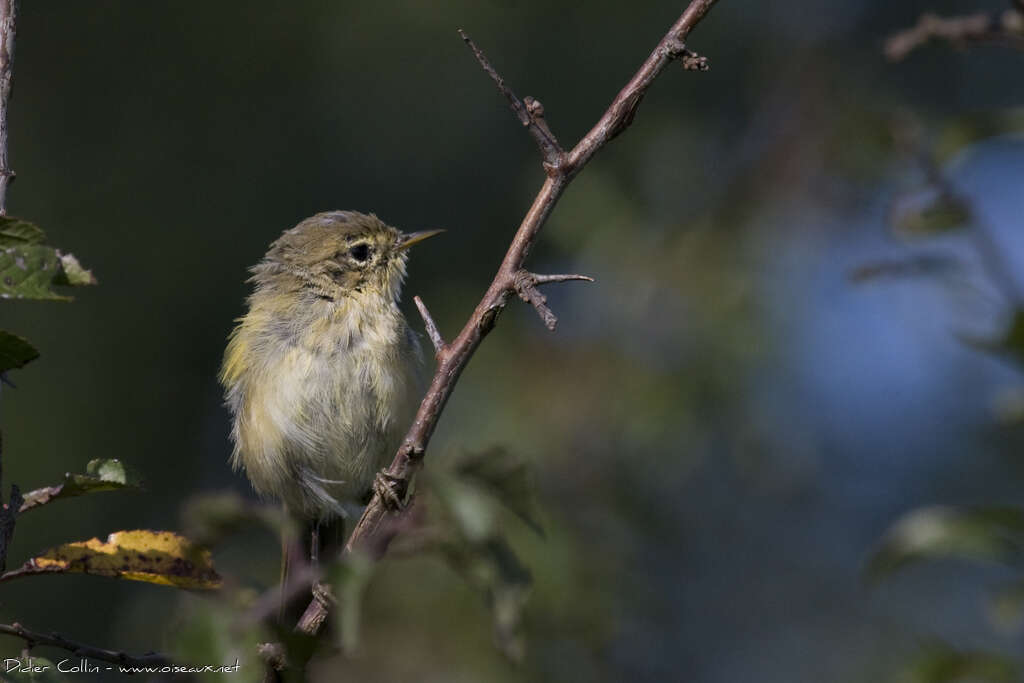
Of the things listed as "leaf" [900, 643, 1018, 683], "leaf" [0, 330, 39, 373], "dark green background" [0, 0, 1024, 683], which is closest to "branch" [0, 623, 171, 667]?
"leaf" [0, 330, 39, 373]

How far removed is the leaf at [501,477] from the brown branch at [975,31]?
4.54 feet

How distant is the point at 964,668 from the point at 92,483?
63.5 inches

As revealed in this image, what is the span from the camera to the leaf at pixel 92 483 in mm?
2072

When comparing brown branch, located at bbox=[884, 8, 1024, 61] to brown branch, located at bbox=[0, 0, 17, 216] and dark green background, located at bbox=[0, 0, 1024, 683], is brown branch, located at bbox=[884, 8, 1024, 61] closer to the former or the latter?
brown branch, located at bbox=[0, 0, 17, 216]

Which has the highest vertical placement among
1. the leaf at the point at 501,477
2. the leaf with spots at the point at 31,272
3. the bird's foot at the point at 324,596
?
the leaf with spots at the point at 31,272

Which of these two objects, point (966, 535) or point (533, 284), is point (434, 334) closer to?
point (533, 284)

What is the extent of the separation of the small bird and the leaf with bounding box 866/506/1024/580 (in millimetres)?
2291

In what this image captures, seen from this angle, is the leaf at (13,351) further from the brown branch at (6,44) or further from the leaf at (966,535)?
the leaf at (966,535)

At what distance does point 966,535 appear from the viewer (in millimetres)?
2086

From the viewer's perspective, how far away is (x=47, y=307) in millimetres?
8922

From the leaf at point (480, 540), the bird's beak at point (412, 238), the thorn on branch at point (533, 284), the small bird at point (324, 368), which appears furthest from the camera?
the bird's beak at point (412, 238)

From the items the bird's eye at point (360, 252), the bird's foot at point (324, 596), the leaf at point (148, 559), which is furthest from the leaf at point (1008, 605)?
the bird's eye at point (360, 252)

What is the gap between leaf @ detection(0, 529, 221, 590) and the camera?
7.23 feet

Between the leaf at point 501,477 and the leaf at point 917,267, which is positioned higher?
the leaf at point 501,477
